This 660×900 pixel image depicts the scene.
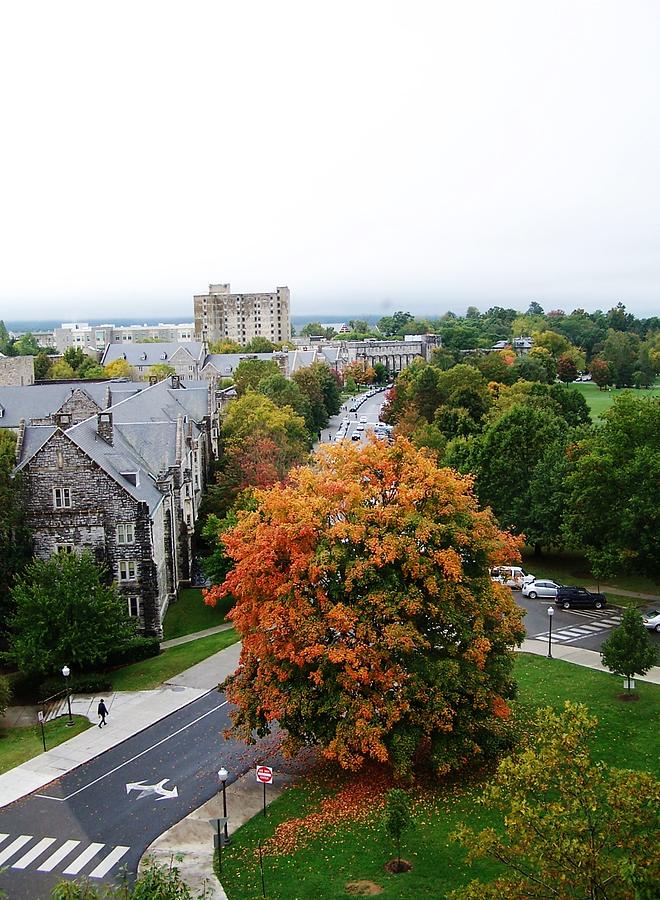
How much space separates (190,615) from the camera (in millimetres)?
46594

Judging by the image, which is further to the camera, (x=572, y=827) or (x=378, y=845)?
(x=378, y=845)

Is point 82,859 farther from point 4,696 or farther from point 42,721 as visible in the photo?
point 42,721

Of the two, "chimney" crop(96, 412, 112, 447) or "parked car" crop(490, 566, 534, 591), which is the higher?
"chimney" crop(96, 412, 112, 447)

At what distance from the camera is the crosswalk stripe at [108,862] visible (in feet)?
76.8

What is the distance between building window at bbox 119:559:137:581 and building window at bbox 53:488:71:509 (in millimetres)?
3963

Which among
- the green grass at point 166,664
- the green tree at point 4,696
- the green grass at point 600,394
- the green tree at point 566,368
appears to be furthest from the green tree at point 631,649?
the green tree at point 566,368

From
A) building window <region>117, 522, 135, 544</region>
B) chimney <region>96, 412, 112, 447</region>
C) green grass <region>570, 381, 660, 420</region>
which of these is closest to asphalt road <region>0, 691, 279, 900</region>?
building window <region>117, 522, 135, 544</region>

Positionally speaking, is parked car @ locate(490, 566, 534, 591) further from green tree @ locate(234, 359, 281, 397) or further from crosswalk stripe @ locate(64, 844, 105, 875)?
green tree @ locate(234, 359, 281, 397)

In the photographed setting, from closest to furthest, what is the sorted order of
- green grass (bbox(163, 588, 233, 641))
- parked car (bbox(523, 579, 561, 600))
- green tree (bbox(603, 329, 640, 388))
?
green grass (bbox(163, 588, 233, 641)), parked car (bbox(523, 579, 561, 600)), green tree (bbox(603, 329, 640, 388))

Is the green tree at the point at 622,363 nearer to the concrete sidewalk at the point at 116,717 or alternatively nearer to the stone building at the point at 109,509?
the stone building at the point at 109,509

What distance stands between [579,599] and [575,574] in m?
6.93

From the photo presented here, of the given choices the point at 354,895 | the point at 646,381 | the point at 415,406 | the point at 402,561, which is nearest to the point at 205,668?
the point at 402,561

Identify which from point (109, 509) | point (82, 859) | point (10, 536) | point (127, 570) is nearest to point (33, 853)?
point (82, 859)

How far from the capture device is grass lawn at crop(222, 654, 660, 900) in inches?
856
